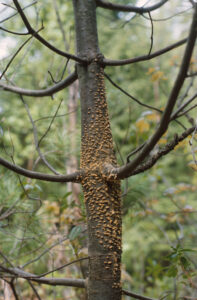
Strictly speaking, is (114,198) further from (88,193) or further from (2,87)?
(2,87)

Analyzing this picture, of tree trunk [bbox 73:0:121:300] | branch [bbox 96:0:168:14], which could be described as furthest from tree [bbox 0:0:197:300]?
branch [bbox 96:0:168:14]

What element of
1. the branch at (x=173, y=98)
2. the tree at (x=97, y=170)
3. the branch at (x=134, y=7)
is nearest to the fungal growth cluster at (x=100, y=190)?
the tree at (x=97, y=170)

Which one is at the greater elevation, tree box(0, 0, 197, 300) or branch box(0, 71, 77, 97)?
branch box(0, 71, 77, 97)

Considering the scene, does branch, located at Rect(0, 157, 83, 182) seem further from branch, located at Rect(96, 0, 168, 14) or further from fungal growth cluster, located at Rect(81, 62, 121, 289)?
branch, located at Rect(96, 0, 168, 14)

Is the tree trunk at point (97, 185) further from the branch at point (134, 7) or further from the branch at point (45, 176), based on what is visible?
the branch at point (134, 7)

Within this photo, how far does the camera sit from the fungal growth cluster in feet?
2.75

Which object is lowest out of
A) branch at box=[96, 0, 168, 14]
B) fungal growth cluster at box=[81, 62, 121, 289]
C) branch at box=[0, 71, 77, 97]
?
fungal growth cluster at box=[81, 62, 121, 289]

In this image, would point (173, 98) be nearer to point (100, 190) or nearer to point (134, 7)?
point (100, 190)

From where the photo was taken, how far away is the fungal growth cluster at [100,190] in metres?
0.84

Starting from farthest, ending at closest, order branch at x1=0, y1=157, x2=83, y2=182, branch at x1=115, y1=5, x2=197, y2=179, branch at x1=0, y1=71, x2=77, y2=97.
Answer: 1. branch at x1=0, y1=71, x2=77, y2=97
2. branch at x1=0, y1=157, x2=83, y2=182
3. branch at x1=115, y1=5, x2=197, y2=179

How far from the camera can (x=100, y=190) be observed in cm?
87

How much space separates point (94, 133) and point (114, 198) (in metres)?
0.21

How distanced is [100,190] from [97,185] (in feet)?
0.06

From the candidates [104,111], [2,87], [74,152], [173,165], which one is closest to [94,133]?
[104,111]
